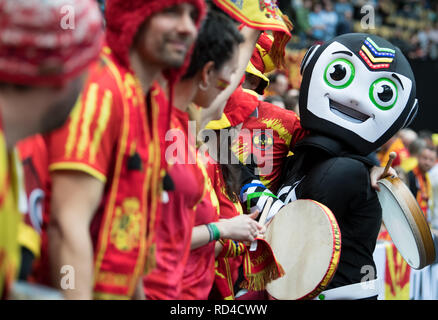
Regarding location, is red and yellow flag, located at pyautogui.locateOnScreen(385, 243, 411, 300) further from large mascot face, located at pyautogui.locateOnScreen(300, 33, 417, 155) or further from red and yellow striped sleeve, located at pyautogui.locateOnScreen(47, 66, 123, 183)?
red and yellow striped sleeve, located at pyautogui.locateOnScreen(47, 66, 123, 183)

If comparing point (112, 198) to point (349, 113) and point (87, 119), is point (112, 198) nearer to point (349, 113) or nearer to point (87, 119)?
point (87, 119)

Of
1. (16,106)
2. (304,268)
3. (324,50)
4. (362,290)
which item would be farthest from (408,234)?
(16,106)

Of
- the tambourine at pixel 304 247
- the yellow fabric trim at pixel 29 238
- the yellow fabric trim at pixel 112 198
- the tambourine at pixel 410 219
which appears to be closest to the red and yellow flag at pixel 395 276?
the tambourine at pixel 410 219

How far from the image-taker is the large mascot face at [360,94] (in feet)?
13.0

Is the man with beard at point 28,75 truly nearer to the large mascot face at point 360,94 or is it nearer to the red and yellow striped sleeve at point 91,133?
the red and yellow striped sleeve at point 91,133

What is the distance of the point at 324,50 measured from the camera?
409 centimetres

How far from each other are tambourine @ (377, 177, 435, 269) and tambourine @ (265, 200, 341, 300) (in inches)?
22.8

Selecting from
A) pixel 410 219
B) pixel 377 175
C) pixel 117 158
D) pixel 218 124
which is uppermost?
pixel 117 158

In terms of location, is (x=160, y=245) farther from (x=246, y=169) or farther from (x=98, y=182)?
(x=246, y=169)

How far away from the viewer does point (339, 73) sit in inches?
158

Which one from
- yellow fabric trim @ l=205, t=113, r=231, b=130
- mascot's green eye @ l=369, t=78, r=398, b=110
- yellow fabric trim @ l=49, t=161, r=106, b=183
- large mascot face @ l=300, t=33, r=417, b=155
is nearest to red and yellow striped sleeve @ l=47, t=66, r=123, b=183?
yellow fabric trim @ l=49, t=161, r=106, b=183

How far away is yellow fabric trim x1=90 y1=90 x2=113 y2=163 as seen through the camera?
6.51 feet

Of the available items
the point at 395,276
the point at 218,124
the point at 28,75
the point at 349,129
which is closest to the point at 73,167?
the point at 28,75

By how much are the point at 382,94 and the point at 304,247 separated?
1.00 meters
